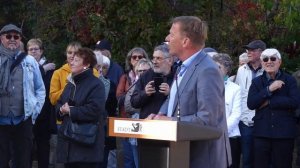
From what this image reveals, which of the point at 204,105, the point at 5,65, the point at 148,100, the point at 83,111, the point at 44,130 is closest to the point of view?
the point at 204,105

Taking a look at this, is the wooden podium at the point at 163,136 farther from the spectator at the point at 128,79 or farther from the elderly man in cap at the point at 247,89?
the elderly man in cap at the point at 247,89

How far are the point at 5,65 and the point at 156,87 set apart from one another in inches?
85.9

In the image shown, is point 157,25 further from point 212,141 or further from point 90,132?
point 212,141

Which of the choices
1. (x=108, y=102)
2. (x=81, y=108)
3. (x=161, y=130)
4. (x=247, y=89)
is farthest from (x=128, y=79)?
(x=161, y=130)

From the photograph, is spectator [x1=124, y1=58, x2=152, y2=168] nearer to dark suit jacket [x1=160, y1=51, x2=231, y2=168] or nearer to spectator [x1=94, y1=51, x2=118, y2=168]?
spectator [x1=94, y1=51, x2=118, y2=168]

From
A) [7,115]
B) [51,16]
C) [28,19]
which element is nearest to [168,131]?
[7,115]

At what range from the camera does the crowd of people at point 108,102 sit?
→ 882 cm

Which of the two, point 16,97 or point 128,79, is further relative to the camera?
point 128,79

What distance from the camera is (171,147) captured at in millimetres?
5117

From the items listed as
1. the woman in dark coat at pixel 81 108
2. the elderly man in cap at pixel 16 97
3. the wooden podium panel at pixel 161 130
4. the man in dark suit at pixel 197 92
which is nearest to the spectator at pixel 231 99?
the woman in dark coat at pixel 81 108

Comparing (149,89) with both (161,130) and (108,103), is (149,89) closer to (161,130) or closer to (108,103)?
(108,103)

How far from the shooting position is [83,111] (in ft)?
28.8

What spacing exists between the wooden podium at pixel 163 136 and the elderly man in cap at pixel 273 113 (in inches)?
181

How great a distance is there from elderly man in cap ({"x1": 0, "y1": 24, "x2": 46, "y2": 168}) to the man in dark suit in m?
4.23
